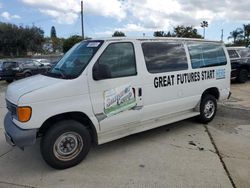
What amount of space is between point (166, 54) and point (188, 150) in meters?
1.93

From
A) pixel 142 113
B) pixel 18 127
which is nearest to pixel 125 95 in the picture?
pixel 142 113

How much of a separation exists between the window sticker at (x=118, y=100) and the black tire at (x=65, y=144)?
53 centimetres

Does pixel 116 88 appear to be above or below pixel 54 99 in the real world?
above

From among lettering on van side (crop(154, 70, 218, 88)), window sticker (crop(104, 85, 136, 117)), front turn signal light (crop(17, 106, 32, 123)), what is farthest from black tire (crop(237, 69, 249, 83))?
front turn signal light (crop(17, 106, 32, 123))

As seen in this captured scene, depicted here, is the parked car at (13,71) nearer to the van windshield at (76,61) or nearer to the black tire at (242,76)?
the black tire at (242,76)

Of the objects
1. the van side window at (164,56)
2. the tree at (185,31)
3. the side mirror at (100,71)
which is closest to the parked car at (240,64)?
the van side window at (164,56)

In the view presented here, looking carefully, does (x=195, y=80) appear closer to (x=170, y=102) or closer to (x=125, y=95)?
(x=170, y=102)

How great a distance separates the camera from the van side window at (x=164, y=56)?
5.36 meters

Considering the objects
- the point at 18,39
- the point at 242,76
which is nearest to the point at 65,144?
the point at 242,76

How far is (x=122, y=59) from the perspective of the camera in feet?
16.3

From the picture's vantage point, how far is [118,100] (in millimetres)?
4836

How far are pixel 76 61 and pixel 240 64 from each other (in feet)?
37.7

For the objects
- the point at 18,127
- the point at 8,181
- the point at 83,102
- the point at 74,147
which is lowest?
the point at 8,181

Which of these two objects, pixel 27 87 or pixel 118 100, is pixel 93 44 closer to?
pixel 118 100
